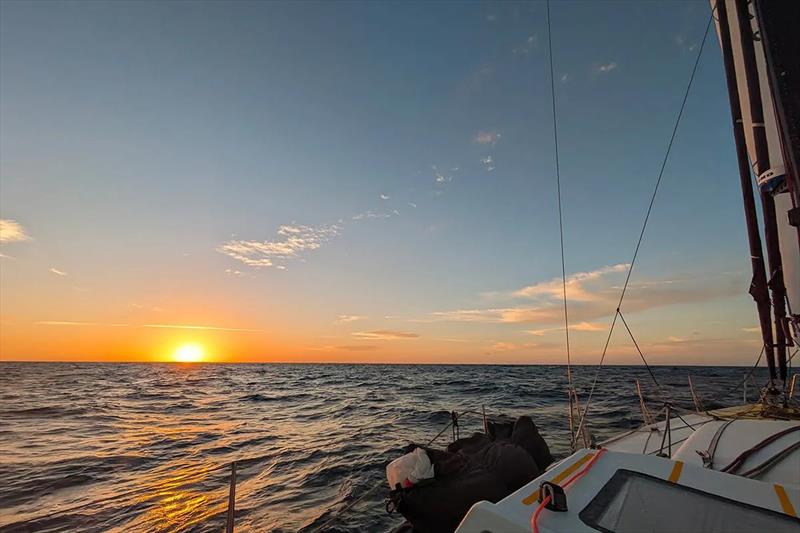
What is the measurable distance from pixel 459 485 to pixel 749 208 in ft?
29.4

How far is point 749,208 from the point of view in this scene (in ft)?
26.9

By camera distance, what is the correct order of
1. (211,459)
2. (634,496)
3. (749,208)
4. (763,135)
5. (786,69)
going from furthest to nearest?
(211,459)
(749,208)
(763,135)
(634,496)
(786,69)

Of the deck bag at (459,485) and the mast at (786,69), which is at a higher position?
the mast at (786,69)

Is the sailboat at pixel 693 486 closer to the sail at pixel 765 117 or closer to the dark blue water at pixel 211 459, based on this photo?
the sail at pixel 765 117

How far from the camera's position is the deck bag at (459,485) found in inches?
151

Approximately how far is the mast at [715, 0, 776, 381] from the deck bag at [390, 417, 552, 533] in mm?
6786

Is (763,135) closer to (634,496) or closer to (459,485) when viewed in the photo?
(634,496)

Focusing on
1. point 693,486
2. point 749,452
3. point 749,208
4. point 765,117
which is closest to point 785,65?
point 693,486

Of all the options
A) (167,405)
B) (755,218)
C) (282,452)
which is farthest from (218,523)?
(167,405)

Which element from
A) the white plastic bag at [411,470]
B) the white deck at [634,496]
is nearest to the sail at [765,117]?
the white deck at [634,496]

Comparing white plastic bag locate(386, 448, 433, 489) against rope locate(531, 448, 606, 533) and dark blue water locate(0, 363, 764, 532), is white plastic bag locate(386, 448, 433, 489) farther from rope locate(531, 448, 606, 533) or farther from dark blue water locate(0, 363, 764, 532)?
dark blue water locate(0, 363, 764, 532)

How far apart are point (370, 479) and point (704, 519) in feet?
31.0

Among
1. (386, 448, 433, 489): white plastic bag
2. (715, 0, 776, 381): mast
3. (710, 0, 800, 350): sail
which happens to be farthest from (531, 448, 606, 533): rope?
(715, 0, 776, 381): mast

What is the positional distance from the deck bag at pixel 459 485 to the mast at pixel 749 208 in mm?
6786
